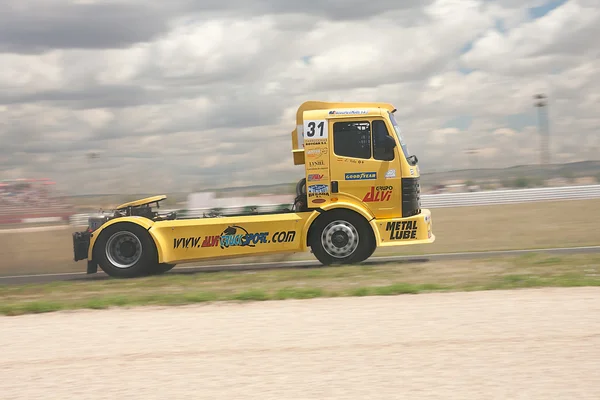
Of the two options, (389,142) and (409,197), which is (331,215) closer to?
(409,197)

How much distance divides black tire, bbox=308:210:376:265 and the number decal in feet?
4.39

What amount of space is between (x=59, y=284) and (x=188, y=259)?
222cm

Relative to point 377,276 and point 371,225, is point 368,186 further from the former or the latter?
point 377,276

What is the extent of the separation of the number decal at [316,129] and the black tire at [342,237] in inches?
52.7

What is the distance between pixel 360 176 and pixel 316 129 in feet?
3.66

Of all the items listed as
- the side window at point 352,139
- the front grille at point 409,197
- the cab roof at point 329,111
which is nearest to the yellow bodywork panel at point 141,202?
the cab roof at point 329,111

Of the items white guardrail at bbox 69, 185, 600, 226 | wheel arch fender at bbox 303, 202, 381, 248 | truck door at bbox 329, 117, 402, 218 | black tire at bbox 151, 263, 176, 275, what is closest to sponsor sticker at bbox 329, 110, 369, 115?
truck door at bbox 329, 117, 402, 218

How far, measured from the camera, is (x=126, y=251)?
13.0m

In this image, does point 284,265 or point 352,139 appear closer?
point 352,139

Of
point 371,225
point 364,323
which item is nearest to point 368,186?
point 371,225

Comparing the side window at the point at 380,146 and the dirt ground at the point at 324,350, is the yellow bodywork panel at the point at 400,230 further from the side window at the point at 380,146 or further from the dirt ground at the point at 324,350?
the dirt ground at the point at 324,350

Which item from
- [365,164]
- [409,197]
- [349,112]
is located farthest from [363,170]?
[349,112]

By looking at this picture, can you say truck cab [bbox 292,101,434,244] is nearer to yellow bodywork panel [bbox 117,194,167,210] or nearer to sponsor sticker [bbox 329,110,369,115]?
sponsor sticker [bbox 329,110,369,115]

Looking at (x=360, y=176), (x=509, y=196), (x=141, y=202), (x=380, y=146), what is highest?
(x=380, y=146)
